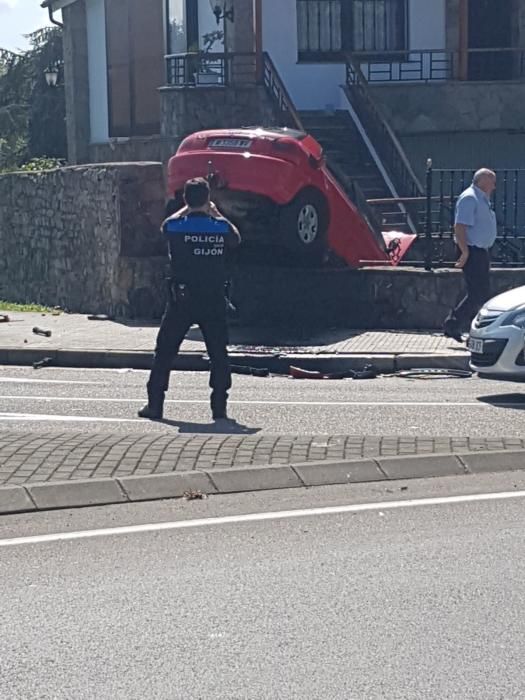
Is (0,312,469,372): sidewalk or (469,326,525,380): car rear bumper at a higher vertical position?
(469,326,525,380): car rear bumper

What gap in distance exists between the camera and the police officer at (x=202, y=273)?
10.2 meters

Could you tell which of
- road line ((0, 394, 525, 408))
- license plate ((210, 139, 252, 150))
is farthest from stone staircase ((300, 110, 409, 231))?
road line ((0, 394, 525, 408))

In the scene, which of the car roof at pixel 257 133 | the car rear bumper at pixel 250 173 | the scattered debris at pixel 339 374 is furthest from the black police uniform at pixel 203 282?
the car roof at pixel 257 133

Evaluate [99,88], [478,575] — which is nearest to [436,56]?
[99,88]

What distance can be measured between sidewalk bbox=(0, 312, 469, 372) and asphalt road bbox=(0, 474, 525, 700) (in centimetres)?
574

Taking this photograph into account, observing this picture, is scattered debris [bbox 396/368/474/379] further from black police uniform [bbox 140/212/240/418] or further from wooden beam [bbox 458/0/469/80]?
wooden beam [bbox 458/0/469/80]

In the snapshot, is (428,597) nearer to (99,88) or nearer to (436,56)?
(436,56)

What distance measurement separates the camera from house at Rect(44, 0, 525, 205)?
22516 mm

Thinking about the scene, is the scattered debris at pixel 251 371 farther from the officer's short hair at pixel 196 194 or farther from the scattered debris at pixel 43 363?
the officer's short hair at pixel 196 194

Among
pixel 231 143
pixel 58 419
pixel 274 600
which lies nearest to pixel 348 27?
pixel 231 143

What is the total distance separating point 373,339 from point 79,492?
7.81 m

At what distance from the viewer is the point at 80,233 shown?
1927 cm

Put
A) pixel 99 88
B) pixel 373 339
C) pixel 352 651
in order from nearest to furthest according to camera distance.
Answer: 1. pixel 352 651
2. pixel 373 339
3. pixel 99 88

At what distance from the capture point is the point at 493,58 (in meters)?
26.5
